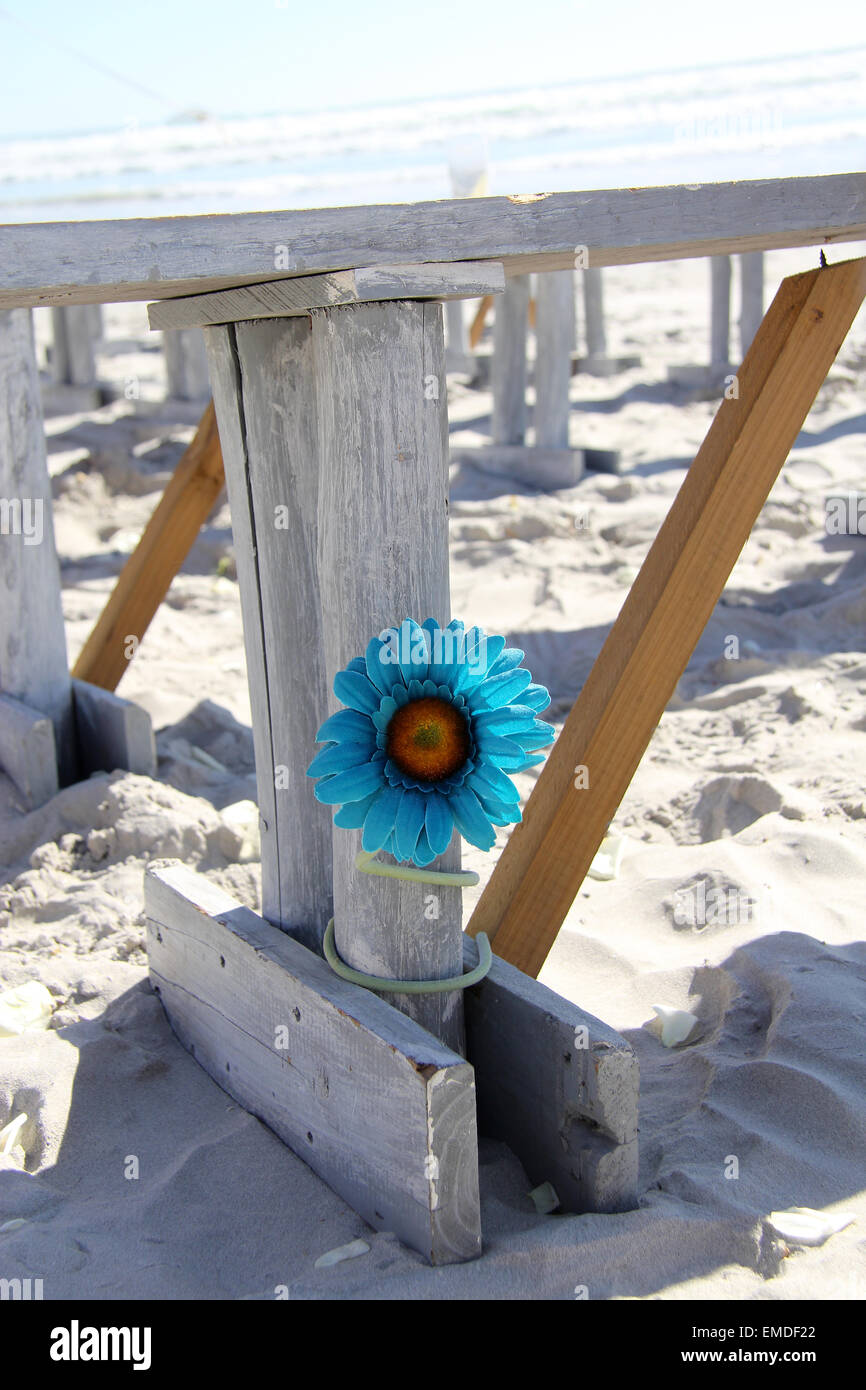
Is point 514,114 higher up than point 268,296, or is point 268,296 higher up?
point 514,114

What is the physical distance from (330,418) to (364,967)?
952 millimetres

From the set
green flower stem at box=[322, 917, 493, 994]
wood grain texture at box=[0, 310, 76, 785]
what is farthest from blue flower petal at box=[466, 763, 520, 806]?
wood grain texture at box=[0, 310, 76, 785]

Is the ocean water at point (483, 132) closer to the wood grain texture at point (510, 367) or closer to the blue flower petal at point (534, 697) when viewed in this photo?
the wood grain texture at point (510, 367)

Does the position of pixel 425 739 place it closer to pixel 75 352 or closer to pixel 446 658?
pixel 446 658

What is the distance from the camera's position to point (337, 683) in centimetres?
182

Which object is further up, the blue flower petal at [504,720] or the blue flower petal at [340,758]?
the blue flower petal at [504,720]

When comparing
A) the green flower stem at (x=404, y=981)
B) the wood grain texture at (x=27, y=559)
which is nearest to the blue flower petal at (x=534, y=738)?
the green flower stem at (x=404, y=981)

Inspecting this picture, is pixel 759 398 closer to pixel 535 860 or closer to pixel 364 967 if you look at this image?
pixel 535 860

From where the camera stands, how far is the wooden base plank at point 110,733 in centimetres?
379

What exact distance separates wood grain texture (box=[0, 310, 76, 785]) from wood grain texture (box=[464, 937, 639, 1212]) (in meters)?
2.25

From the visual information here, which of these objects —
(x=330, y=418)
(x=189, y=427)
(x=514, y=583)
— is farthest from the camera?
(x=189, y=427)

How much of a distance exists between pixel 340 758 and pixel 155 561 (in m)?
2.68

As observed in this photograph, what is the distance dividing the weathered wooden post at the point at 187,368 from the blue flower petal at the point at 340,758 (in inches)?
331

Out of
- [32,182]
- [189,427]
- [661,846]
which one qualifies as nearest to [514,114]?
[32,182]
